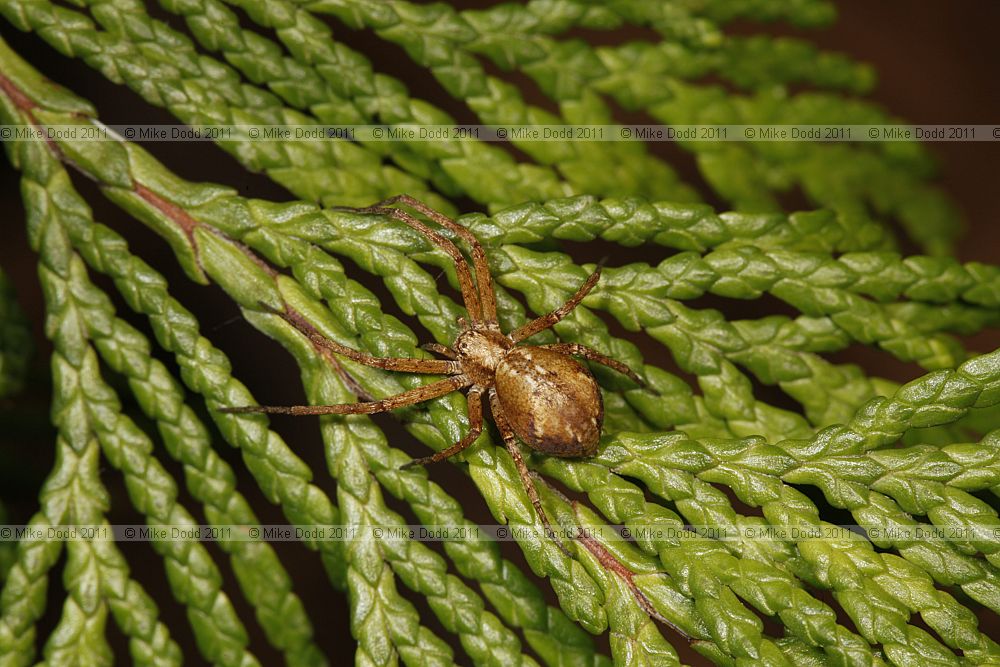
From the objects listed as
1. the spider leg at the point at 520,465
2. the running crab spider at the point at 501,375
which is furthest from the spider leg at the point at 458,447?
the spider leg at the point at 520,465

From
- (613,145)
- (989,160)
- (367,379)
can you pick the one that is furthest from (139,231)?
(989,160)

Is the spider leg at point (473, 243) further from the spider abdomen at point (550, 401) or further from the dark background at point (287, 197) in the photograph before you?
the dark background at point (287, 197)

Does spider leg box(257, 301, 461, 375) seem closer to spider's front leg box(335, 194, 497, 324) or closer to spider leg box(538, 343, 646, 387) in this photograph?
spider's front leg box(335, 194, 497, 324)

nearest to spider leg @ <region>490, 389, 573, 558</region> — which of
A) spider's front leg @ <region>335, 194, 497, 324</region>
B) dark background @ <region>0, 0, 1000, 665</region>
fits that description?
spider's front leg @ <region>335, 194, 497, 324</region>

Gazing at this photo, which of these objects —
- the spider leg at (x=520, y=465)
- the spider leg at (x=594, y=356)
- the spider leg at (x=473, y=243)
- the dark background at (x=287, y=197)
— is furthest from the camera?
the dark background at (x=287, y=197)

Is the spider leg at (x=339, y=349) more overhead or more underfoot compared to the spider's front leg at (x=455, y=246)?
more underfoot

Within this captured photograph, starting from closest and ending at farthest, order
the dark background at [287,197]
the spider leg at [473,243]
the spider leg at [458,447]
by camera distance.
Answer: the spider leg at [458,447] → the spider leg at [473,243] → the dark background at [287,197]

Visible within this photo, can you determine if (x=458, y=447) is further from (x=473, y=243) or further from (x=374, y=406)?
(x=473, y=243)
